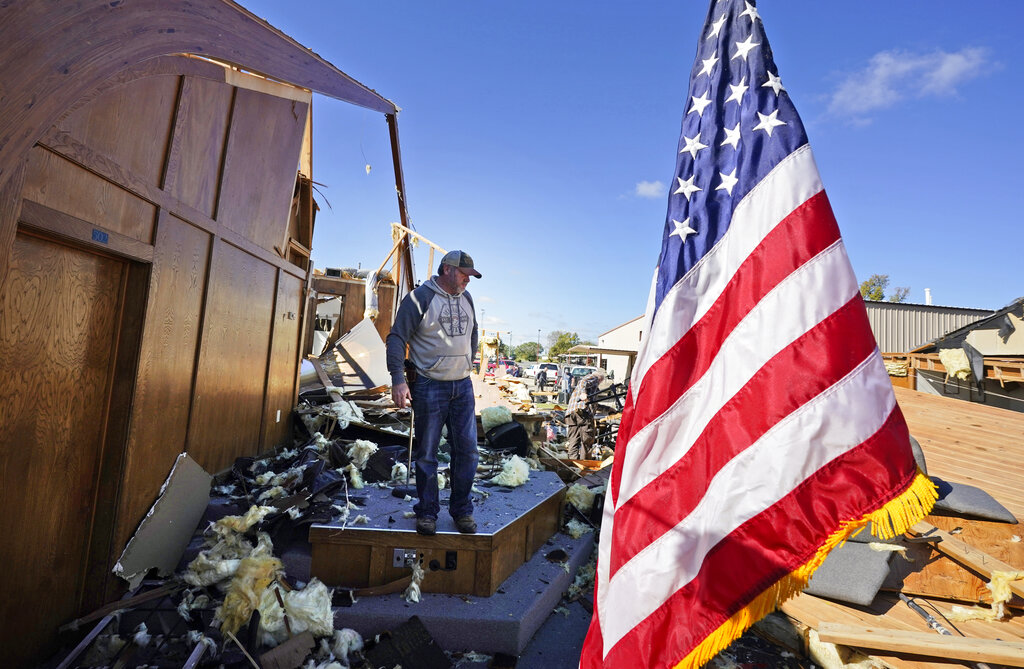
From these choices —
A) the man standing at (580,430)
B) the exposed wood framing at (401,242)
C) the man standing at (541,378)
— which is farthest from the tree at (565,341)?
the man standing at (580,430)

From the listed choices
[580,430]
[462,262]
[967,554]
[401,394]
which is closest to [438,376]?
[401,394]

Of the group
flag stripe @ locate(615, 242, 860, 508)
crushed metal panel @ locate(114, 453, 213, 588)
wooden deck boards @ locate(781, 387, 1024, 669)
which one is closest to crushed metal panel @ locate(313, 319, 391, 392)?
crushed metal panel @ locate(114, 453, 213, 588)

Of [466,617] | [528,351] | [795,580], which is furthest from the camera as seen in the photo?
[528,351]

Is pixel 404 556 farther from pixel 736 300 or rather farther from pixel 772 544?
pixel 736 300

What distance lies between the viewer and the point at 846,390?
68.4 inches

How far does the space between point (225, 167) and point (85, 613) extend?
3.86m

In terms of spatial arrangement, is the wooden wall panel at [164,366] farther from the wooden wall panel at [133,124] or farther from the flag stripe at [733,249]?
the flag stripe at [733,249]

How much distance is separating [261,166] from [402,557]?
4806 mm

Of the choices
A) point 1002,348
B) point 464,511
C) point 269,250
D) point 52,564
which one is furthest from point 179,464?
point 1002,348

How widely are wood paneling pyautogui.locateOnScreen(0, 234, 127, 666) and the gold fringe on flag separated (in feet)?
11.8

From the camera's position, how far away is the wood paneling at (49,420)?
251cm

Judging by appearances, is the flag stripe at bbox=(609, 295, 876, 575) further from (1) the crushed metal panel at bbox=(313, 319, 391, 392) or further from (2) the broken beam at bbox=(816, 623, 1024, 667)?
(1) the crushed metal panel at bbox=(313, 319, 391, 392)

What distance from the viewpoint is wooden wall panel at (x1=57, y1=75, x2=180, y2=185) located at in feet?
8.95

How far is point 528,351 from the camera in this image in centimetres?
10869
